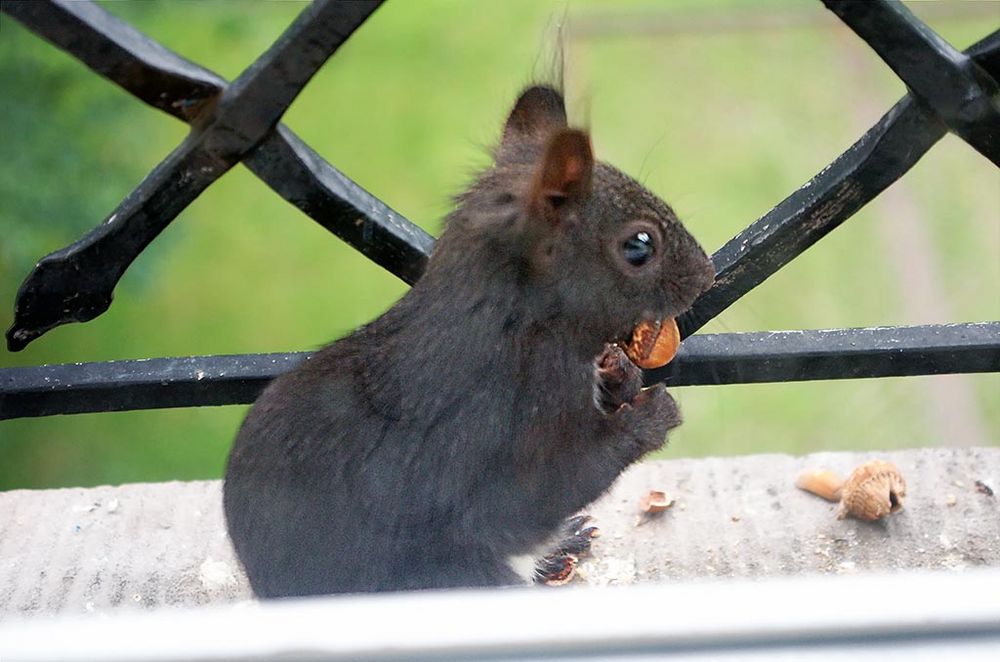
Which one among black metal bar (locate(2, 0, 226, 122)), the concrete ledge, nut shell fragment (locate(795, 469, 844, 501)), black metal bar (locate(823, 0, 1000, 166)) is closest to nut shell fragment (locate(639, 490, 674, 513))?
the concrete ledge

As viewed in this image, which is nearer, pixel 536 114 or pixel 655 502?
pixel 536 114

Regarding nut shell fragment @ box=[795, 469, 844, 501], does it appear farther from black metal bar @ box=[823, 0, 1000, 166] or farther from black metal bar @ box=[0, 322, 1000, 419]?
black metal bar @ box=[823, 0, 1000, 166]

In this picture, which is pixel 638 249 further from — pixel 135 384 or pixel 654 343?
pixel 135 384

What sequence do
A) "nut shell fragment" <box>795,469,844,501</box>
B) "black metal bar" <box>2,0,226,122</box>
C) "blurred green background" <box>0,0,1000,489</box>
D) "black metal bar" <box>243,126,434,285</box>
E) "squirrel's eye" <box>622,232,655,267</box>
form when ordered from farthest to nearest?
1. "blurred green background" <box>0,0,1000,489</box>
2. "nut shell fragment" <box>795,469,844,501</box>
3. "squirrel's eye" <box>622,232,655,267</box>
4. "black metal bar" <box>243,126,434,285</box>
5. "black metal bar" <box>2,0,226,122</box>

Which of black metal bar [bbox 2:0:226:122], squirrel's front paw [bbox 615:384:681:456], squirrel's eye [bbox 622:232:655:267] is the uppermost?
squirrel's eye [bbox 622:232:655:267]

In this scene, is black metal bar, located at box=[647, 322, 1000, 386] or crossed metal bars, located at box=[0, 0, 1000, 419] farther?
black metal bar, located at box=[647, 322, 1000, 386]

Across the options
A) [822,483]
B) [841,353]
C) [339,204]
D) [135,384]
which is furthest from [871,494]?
[135,384]

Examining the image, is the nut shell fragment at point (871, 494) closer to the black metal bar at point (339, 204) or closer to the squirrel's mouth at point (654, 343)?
the squirrel's mouth at point (654, 343)

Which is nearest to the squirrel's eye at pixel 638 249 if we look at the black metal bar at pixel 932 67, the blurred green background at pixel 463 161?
the black metal bar at pixel 932 67
